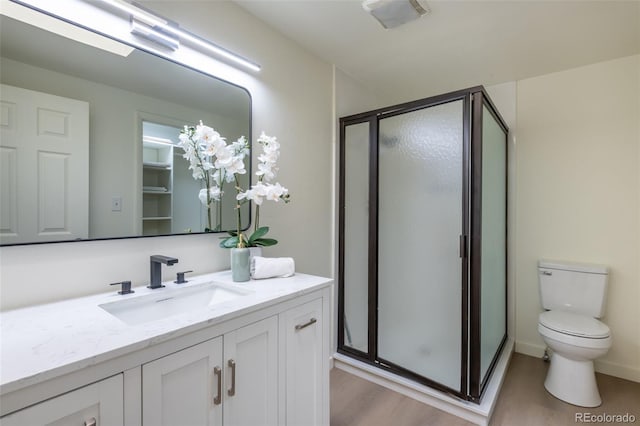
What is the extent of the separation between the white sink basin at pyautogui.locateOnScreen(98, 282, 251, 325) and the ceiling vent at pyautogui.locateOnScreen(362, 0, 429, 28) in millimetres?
1553

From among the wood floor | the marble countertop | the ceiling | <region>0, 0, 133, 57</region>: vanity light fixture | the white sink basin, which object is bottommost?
the wood floor

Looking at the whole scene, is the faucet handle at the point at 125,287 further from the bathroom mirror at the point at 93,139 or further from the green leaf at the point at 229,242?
the green leaf at the point at 229,242

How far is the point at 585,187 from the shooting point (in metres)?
2.31

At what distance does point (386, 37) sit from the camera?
1943mm

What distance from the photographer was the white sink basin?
3.60ft

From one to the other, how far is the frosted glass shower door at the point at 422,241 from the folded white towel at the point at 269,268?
0.90 metres

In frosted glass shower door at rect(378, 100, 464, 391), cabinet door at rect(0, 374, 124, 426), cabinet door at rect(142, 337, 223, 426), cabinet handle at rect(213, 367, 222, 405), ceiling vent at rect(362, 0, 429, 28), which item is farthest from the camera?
frosted glass shower door at rect(378, 100, 464, 391)

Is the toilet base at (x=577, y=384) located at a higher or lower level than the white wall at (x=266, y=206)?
lower

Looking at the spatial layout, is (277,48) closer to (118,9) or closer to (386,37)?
(386,37)

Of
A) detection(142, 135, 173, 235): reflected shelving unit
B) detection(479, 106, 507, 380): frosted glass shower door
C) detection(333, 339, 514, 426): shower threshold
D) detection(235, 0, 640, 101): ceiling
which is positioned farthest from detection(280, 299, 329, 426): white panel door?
detection(235, 0, 640, 101): ceiling

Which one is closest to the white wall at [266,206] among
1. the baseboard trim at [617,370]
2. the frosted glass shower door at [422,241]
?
the frosted glass shower door at [422,241]

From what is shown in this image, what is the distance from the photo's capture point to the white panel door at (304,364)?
1.21 meters

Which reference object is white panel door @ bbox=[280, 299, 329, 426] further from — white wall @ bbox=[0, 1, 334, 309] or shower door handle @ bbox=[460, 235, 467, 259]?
shower door handle @ bbox=[460, 235, 467, 259]

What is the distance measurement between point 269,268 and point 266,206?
513 millimetres
